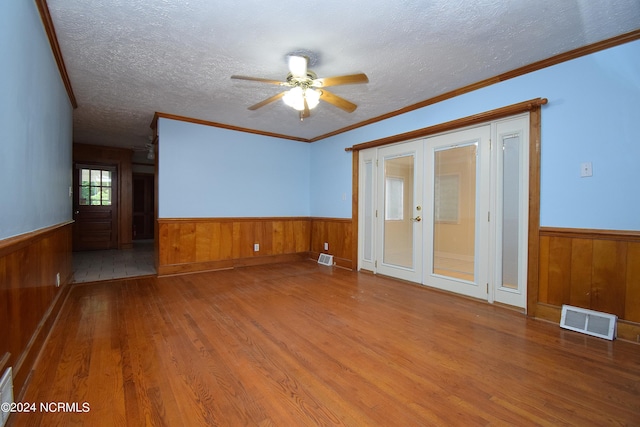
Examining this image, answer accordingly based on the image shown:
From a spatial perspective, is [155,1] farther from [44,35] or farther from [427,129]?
[427,129]

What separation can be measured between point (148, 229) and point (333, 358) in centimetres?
886

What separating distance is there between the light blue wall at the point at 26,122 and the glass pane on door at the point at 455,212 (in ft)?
12.7

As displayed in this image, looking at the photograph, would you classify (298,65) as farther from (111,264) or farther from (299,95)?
(111,264)

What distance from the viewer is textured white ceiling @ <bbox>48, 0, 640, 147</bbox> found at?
78.2 inches

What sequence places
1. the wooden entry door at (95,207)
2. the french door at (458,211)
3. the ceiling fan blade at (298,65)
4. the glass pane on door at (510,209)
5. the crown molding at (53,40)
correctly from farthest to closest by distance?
1. the wooden entry door at (95,207)
2. the french door at (458,211)
3. the glass pane on door at (510,209)
4. the ceiling fan blade at (298,65)
5. the crown molding at (53,40)

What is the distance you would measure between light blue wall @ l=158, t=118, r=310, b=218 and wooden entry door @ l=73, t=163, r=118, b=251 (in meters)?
3.63

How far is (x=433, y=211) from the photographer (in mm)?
3686


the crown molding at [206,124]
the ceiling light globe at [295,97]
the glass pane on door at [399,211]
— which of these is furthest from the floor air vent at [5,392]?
the glass pane on door at [399,211]

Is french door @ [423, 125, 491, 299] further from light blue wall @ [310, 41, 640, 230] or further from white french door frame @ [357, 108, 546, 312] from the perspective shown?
light blue wall @ [310, 41, 640, 230]

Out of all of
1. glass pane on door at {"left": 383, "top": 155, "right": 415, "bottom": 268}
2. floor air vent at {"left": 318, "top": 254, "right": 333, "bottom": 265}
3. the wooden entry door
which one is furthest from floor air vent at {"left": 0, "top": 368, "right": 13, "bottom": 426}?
the wooden entry door

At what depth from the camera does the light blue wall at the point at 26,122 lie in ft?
4.74

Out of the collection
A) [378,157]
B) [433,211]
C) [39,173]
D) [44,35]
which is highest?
[44,35]

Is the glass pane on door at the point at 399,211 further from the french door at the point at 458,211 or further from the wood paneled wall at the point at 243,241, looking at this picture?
the wood paneled wall at the point at 243,241

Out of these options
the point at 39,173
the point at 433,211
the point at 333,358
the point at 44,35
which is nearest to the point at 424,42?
the point at 433,211
